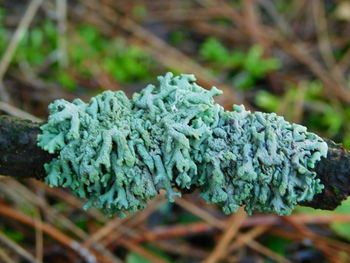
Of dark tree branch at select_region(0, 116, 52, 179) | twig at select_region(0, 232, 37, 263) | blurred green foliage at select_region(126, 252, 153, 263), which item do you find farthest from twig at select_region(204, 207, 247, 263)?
dark tree branch at select_region(0, 116, 52, 179)

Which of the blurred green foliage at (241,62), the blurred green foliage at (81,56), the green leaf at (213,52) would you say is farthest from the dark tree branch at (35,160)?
the green leaf at (213,52)

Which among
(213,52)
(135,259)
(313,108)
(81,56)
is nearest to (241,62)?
(213,52)

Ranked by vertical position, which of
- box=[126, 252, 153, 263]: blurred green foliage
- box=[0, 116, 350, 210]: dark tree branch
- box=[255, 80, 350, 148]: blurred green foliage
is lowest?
box=[0, 116, 350, 210]: dark tree branch

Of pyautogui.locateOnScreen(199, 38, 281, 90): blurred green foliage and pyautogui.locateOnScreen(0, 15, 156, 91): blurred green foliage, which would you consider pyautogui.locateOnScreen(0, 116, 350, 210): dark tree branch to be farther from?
pyautogui.locateOnScreen(199, 38, 281, 90): blurred green foliage

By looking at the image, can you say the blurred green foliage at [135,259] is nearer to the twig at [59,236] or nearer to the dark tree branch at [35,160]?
the twig at [59,236]

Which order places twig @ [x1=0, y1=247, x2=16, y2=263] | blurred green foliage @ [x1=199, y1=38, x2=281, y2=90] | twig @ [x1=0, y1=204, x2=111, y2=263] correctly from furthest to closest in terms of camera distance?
blurred green foliage @ [x1=199, y1=38, x2=281, y2=90] → twig @ [x1=0, y1=204, x2=111, y2=263] → twig @ [x1=0, y1=247, x2=16, y2=263]

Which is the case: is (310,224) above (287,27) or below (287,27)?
below

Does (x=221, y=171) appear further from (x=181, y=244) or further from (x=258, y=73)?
(x=258, y=73)

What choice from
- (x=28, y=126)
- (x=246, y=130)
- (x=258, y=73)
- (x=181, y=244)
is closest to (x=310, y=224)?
(x=181, y=244)
